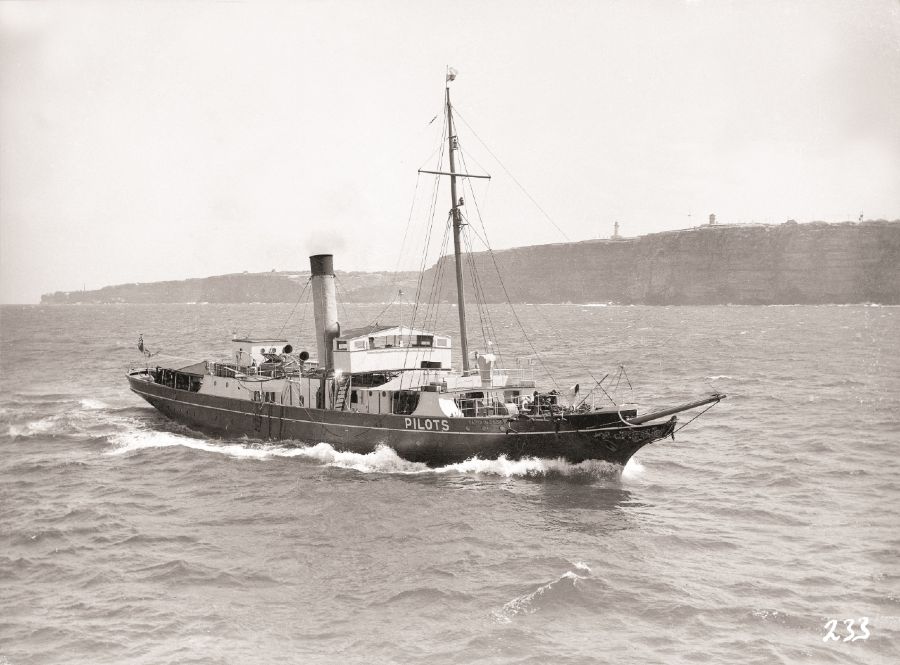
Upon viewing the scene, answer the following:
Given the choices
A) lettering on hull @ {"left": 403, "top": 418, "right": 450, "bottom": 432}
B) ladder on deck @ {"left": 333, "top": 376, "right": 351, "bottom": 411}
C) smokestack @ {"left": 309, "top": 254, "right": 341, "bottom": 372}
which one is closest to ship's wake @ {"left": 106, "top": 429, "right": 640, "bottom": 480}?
lettering on hull @ {"left": 403, "top": 418, "right": 450, "bottom": 432}

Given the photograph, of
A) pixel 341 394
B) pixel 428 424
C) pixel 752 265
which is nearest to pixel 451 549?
pixel 428 424

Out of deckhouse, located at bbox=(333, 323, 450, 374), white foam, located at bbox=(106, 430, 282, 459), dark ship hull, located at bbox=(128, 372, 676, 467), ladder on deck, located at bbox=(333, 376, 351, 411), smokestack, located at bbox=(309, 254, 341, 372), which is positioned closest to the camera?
dark ship hull, located at bbox=(128, 372, 676, 467)

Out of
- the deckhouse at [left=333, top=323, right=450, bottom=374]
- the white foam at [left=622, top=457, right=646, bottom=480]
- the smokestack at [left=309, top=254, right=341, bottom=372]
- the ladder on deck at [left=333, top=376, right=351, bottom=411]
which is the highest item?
the smokestack at [left=309, top=254, right=341, bottom=372]

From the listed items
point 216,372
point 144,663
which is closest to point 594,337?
point 216,372

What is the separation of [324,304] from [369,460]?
8649 millimetres

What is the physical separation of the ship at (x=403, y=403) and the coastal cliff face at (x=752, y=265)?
4118 inches

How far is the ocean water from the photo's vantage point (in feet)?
41.2

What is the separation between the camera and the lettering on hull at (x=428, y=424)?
82.7 feet

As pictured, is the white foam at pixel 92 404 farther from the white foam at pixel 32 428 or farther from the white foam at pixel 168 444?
the white foam at pixel 168 444

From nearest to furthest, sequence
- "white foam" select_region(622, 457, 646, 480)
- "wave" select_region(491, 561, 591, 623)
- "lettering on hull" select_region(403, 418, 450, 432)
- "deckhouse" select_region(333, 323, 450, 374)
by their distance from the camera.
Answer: "wave" select_region(491, 561, 591, 623) → "white foam" select_region(622, 457, 646, 480) → "lettering on hull" select_region(403, 418, 450, 432) → "deckhouse" select_region(333, 323, 450, 374)

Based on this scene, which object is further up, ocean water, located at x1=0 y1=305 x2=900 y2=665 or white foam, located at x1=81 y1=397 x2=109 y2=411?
white foam, located at x1=81 y1=397 x2=109 y2=411

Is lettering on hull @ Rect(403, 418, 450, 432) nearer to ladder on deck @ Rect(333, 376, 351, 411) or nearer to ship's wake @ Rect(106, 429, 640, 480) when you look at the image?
ship's wake @ Rect(106, 429, 640, 480)

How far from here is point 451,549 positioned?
57.9ft

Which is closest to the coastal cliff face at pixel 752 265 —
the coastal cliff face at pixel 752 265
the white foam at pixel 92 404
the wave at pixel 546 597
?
the coastal cliff face at pixel 752 265
